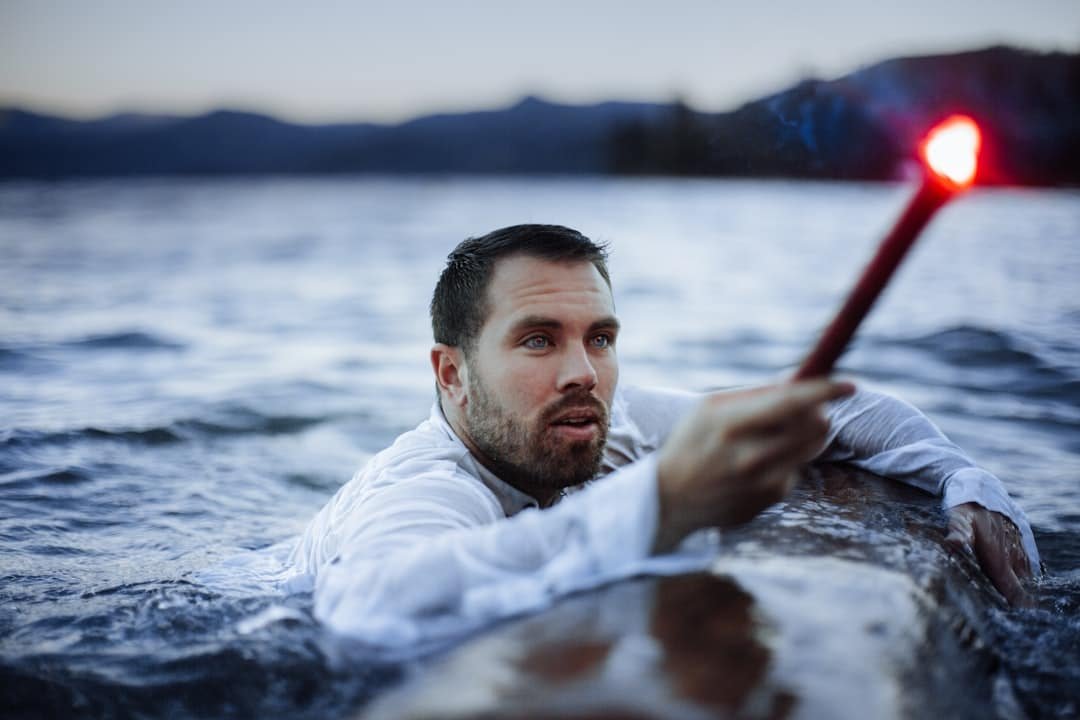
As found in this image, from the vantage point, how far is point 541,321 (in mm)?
2707

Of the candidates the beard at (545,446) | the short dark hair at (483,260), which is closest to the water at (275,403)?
the beard at (545,446)

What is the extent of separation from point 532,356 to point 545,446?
0.28m

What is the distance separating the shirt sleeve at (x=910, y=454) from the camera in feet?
10.8

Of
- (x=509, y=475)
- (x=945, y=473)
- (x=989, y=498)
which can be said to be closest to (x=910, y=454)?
(x=945, y=473)

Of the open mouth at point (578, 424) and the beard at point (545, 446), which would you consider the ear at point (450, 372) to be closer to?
the beard at point (545, 446)

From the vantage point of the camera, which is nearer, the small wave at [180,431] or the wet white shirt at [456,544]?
the wet white shirt at [456,544]

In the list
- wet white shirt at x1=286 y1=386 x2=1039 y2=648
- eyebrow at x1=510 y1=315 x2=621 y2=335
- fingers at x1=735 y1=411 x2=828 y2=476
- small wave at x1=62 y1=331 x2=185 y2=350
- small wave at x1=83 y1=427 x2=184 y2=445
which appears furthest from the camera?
small wave at x1=62 y1=331 x2=185 y2=350

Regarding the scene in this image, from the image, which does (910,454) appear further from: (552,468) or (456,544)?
(456,544)

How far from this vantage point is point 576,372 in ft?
8.65

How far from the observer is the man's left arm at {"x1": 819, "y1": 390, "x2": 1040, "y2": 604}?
10.1ft

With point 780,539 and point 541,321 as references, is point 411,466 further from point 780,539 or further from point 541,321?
point 780,539

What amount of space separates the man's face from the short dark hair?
4 centimetres

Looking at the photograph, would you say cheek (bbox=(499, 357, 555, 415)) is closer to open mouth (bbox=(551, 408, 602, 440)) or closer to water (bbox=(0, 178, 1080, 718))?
open mouth (bbox=(551, 408, 602, 440))

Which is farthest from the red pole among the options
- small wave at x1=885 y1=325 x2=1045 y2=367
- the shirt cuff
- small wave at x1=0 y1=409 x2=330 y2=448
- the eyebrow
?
small wave at x1=885 y1=325 x2=1045 y2=367
